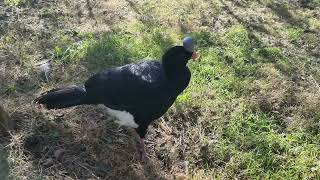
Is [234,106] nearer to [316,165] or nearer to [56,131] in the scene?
[316,165]

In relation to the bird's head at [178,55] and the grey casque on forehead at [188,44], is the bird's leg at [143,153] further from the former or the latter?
the grey casque on forehead at [188,44]

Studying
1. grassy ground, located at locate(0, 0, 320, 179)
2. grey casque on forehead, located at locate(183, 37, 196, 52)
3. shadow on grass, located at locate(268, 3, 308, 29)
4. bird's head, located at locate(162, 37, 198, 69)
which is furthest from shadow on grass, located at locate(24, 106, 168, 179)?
shadow on grass, located at locate(268, 3, 308, 29)

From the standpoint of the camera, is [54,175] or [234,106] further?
[234,106]

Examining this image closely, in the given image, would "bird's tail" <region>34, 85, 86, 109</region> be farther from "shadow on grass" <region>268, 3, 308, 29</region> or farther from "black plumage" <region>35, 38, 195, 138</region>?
"shadow on grass" <region>268, 3, 308, 29</region>

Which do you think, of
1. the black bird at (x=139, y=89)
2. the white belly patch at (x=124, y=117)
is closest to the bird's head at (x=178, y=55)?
the black bird at (x=139, y=89)

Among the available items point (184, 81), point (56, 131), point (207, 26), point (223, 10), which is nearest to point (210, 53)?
point (207, 26)

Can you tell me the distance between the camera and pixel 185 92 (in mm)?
5457

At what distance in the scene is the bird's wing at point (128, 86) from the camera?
4.27 metres

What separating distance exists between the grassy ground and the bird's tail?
1.16ft

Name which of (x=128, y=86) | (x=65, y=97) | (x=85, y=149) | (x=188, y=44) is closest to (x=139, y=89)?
(x=128, y=86)

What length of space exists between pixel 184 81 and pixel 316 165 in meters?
1.53

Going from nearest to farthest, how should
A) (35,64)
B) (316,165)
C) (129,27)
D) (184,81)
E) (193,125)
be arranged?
(184,81) → (316,165) → (193,125) → (35,64) → (129,27)

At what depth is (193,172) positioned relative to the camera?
451 centimetres

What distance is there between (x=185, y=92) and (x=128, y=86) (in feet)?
4.14
